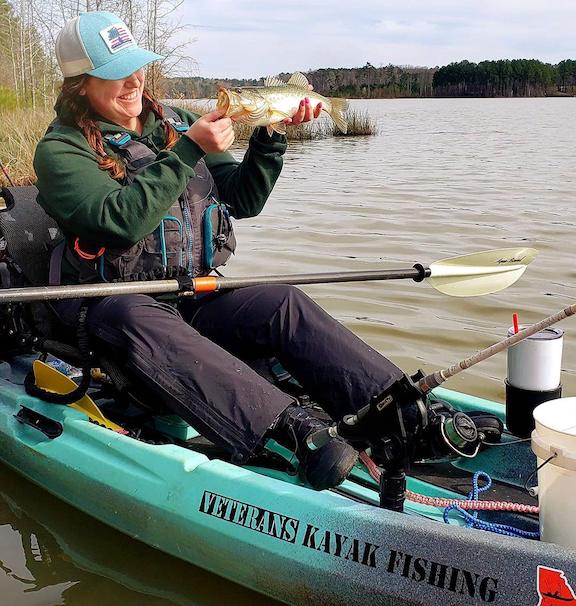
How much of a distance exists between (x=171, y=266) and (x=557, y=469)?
1.59m

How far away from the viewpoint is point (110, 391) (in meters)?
3.33

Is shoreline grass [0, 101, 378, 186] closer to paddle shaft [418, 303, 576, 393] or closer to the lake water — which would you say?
the lake water

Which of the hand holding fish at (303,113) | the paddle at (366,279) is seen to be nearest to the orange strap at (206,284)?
the paddle at (366,279)

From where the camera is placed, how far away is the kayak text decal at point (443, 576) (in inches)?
80.4

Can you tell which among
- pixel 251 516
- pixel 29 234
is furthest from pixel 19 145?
pixel 251 516

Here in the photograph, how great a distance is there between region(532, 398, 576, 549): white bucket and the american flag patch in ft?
6.52

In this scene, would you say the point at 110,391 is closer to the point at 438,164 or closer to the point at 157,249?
the point at 157,249

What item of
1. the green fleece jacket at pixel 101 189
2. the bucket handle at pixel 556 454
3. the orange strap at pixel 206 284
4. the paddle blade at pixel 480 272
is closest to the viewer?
the bucket handle at pixel 556 454

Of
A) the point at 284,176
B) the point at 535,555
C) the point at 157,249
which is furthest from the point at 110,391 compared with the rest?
the point at 284,176

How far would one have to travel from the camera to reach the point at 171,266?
3119 mm

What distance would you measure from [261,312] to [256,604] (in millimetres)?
1036

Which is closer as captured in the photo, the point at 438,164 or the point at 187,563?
the point at 187,563

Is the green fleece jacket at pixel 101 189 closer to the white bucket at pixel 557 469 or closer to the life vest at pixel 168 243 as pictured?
the life vest at pixel 168 243

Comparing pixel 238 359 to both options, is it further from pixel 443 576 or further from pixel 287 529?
pixel 443 576
